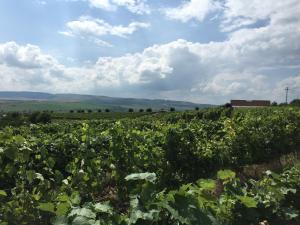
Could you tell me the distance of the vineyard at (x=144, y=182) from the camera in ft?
10.9

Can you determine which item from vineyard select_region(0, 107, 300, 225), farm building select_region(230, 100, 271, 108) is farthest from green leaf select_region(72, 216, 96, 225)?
farm building select_region(230, 100, 271, 108)

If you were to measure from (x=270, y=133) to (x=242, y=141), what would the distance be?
1.94 meters

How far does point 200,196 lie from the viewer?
3770 millimetres

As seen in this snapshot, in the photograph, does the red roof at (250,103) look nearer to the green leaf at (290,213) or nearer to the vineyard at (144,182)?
the vineyard at (144,182)

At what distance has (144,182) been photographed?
179 inches

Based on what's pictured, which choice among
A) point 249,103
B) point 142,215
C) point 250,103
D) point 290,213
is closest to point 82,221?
point 142,215

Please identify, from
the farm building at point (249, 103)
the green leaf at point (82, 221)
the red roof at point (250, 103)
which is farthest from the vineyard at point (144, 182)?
the red roof at point (250, 103)

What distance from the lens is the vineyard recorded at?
3311 mm

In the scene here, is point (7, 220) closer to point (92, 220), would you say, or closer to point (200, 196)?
point (92, 220)

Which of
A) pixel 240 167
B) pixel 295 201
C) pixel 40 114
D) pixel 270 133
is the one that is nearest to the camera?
pixel 295 201

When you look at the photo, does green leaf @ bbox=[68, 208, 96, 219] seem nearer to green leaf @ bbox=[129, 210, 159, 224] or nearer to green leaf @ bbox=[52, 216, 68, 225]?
green leaf @ bbox=[52, 216, 68, 225]

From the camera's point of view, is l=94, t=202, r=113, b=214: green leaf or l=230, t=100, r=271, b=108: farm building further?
l=230, t=100, r=271, b=108: farm building

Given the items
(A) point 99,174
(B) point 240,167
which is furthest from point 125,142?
(B) point 240,167

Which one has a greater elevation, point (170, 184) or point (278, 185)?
A: point (278, 185)
